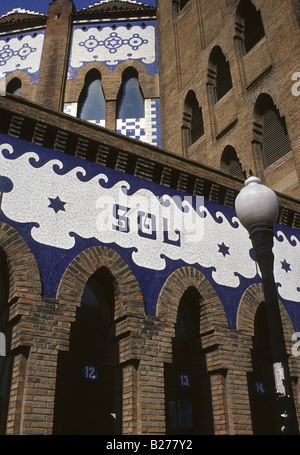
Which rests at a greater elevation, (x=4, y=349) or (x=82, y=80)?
(x=82, y=80)

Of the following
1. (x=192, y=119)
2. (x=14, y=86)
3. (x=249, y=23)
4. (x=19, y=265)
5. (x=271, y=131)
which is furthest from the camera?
(x=14, y=86)

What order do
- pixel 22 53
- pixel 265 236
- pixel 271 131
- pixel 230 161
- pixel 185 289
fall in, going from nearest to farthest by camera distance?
1. pixel 265 236
2. pixel 185 289
3. pixel 271 131
4. pixel 230 161
5. pixel 22 53

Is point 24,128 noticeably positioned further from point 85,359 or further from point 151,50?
point 151,50

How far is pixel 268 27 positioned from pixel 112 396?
11777mm

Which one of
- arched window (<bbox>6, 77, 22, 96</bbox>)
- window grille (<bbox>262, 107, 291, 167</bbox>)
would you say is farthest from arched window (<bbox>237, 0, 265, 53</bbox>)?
arched window (<bbox>6, 77, 22, 96</bbox>)

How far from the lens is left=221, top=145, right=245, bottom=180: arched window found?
14.0m

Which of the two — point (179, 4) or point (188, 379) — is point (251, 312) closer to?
point (188, 379)

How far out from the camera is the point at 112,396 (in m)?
6.21

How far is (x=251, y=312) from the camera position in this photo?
7574 mm

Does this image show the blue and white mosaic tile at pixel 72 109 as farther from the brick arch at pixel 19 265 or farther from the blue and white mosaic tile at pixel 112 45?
the brick arch at pixel 19 265

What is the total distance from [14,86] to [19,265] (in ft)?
43.0

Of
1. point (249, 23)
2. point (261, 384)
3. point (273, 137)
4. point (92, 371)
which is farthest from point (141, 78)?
point (92, 371)

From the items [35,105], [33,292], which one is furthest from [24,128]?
[33,292]

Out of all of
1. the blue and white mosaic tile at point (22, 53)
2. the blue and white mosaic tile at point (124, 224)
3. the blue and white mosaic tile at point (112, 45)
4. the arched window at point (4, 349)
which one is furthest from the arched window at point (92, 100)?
the arched window at point (4, 349)
